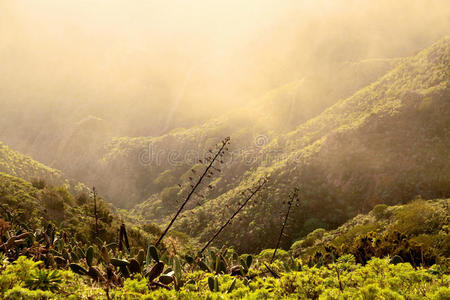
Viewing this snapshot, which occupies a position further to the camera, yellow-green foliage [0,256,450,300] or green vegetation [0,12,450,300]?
green vegetation [0,12,450,300]

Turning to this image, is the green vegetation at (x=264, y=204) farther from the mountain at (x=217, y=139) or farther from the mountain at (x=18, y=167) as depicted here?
the mountain at (x=217, y=139)

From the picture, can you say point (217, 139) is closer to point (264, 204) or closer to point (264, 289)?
point (264, 204)

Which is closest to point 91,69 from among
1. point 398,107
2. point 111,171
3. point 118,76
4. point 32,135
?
point 118,76

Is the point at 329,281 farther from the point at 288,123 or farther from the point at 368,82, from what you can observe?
the point at 368,82

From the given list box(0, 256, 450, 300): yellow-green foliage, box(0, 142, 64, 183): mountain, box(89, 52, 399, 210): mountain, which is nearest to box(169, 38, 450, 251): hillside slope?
box(0, 142, 64, 183): mountain

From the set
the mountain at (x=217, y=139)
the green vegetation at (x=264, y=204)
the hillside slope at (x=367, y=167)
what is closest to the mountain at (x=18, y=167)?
the green vegetation at (x=264, y=204)

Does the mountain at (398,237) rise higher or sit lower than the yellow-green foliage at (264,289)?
lower

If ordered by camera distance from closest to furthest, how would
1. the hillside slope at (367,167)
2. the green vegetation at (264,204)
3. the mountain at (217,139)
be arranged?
the green vegetation at (264,204)
the hillside slope at (367,167)
the mountain at (217,139)

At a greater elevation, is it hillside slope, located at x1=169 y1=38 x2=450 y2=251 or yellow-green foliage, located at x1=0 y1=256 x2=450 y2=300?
yellow-green foliage, located at x1=0 y1=256 x2=450 y2=300

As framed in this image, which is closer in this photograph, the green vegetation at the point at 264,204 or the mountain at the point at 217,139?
the green vegetation at the point at 264,204

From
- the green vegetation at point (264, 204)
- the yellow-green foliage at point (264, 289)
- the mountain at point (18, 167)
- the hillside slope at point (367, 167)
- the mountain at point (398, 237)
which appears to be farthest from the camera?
the mountain at point (18, 167)

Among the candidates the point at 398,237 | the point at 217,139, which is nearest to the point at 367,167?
the point at 398,237

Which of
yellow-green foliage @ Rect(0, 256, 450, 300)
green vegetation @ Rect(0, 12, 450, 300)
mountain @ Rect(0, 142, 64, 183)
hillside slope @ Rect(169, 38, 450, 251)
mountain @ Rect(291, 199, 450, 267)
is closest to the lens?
yellow-green foliage @ Rect(0, 256, 450, 300)

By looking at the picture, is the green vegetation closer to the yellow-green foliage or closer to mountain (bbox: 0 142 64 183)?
the yellow-green foliage
